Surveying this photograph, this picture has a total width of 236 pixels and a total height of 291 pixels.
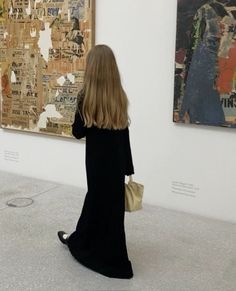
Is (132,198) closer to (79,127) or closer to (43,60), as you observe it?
(79,127)

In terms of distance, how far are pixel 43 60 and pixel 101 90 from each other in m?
1.86

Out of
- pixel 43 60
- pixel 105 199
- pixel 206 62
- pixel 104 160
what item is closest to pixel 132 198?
pixel 105 199

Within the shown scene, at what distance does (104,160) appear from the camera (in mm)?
2361

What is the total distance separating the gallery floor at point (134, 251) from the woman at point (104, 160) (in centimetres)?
13

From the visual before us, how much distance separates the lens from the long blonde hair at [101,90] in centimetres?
229

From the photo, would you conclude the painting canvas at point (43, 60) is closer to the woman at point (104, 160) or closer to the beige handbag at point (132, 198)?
the woman at point (104, 160)

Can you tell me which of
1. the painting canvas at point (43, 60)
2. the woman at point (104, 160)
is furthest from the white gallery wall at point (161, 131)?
the woman at point (104, 160)

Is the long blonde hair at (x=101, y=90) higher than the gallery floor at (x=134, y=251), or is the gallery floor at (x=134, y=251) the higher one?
the long blonde hair at (x=101, y=90)

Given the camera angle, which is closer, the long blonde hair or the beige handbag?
the long blonde hair

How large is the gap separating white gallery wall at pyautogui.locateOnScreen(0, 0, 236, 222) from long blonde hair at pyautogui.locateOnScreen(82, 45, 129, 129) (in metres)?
1.16

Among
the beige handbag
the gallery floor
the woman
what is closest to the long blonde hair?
the woman

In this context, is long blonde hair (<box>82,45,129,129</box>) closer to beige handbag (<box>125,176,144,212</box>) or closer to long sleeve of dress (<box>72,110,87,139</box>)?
long sleeve of dress (<box>72,110,87,139</box>)

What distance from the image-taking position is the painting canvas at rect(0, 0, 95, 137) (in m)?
3.74

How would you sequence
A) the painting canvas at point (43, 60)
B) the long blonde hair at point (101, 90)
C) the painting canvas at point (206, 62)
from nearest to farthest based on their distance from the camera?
the long blonde hair at point (101, 90), the painting canvas at point (206, 62), the painting canvas at point (43, 60)
